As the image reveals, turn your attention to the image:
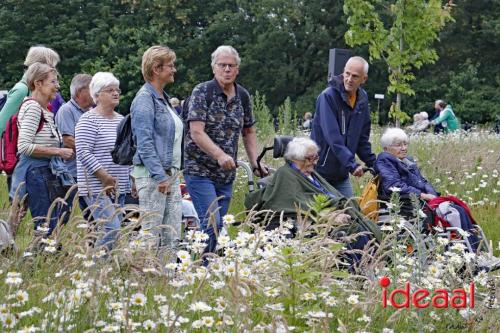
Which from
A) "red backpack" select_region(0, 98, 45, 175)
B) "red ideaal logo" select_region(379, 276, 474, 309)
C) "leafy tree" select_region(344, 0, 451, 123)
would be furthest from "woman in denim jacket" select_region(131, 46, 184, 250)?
"leafy tree" select_region(344, 0, 451, 123)

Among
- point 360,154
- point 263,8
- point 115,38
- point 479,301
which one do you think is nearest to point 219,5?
point 263,8

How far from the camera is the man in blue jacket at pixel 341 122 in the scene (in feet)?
21.7

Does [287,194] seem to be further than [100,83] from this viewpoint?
Yes

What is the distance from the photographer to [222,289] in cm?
348

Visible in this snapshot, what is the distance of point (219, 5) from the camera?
46.2m

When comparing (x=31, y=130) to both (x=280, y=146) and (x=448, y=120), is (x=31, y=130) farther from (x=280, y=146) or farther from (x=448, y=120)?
(x=448, y=120)

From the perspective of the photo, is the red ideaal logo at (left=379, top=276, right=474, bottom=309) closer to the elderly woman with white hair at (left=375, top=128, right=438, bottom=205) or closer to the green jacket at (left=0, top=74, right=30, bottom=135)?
the elderly woman with white hair at (left=375, top=128, right=438, bottom=205)

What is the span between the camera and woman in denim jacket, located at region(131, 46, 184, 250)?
5.43 meters

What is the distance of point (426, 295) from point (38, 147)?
9.68 ft

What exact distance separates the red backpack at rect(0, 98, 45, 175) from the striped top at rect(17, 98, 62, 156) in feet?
0.11

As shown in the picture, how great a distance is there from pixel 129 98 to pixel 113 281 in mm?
38230

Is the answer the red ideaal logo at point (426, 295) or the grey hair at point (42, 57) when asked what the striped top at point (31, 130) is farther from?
the red ideaal logo at point (426, 295)

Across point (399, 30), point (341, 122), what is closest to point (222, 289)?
point (341, 122)

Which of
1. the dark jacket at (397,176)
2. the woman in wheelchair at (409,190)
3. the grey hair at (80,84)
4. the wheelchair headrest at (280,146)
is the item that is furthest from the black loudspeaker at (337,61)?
the grey hair at (80,84)
